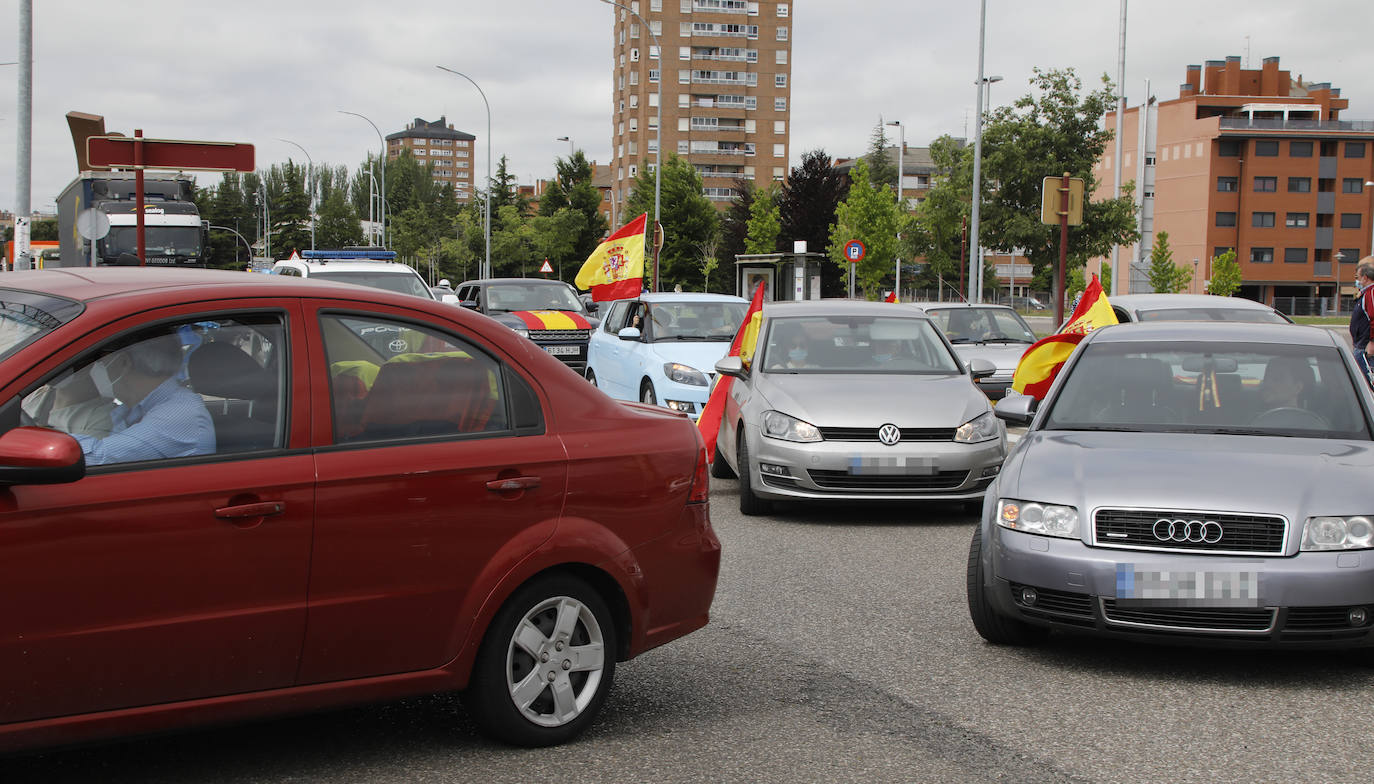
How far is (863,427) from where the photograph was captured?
9.58 meters

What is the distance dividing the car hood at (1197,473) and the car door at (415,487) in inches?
90.2

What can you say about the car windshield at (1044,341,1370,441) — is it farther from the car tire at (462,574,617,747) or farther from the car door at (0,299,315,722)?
the car door at (0,299,315,722)

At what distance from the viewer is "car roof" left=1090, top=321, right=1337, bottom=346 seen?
678cm

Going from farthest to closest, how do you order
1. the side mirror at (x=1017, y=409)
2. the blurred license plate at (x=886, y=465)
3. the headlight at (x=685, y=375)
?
the headlight at (x=685, y=375) → the blurred license plate at (x=886, y=465) → the side mirror at (x=1017, y=409)

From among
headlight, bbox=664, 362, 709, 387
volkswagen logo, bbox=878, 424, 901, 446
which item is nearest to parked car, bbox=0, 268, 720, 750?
volkswagen logo, bbox=878, 424, 901, 446

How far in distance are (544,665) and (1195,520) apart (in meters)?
2.63

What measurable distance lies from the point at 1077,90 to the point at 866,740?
34336mm

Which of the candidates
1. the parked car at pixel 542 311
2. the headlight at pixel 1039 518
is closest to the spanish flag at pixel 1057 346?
the headlight at pixel 1039 518

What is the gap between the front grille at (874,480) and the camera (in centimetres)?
956

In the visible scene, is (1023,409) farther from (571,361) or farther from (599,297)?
(571,361)

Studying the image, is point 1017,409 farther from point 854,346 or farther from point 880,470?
point 854,346

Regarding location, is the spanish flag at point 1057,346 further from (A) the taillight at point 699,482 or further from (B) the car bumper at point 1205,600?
(A) the taillight at point 699,482

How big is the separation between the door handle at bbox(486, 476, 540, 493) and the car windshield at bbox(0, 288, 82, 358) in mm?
1333

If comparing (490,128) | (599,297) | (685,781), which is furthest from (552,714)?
(490,128)
